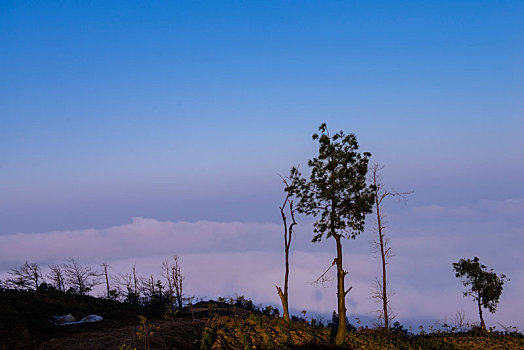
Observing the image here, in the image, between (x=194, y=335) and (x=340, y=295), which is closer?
(x=194, y=335)

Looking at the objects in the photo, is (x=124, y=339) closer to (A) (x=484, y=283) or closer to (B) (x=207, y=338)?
(B) (x=207, y=338)

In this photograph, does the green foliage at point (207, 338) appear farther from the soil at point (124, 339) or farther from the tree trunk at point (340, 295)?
the tree trunk at point (340, 295)

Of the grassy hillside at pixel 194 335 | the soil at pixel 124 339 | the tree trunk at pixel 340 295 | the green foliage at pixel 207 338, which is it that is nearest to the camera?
the soil at pixel 124 339

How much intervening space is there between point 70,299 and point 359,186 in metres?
25.7

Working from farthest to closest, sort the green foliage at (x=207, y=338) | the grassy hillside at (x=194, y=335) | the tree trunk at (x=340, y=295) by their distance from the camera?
the tree trunk at (x=340, y=295)
the green foliage at (x=207, y=338)
the grassy hillside at (x=194, y=335)

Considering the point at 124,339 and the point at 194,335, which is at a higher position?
the point at 124,339

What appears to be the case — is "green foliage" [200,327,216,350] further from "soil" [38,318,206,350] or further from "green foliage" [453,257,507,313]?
Answer: "green foliage" [453,257,507,313]

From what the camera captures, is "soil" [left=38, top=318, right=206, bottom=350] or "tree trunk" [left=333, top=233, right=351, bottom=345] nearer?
"soil" [left=38, top=318, right=206, bottom=350]

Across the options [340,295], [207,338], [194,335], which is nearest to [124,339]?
[194,335]

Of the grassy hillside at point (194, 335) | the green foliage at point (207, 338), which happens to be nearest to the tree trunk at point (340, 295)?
the grassy hillside at point (194, 335)

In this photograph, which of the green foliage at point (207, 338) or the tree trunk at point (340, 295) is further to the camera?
the tree trunk at point (340, 295)

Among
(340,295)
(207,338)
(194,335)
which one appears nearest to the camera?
(207,338)

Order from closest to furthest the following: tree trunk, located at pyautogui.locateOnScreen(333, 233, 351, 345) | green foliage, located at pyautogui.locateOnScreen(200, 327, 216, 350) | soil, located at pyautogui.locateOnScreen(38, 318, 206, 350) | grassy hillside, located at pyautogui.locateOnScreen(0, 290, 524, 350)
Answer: soil, located at pyautogui.locateOnScreen(38, 318, 206, 350)
grassy hillside, located at pyautogui.locateOnScreen(0, 290, 524, 350)
green foliage, located at pyautogui.locateOnScreen(200, 327, 216, 350)
tree trunk, located at pyautogui.locateOnScreen(333, 233, 351, 345)

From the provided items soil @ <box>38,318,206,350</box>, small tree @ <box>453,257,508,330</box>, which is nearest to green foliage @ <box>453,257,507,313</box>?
small tree @ <box>453,257,508,330</box>
